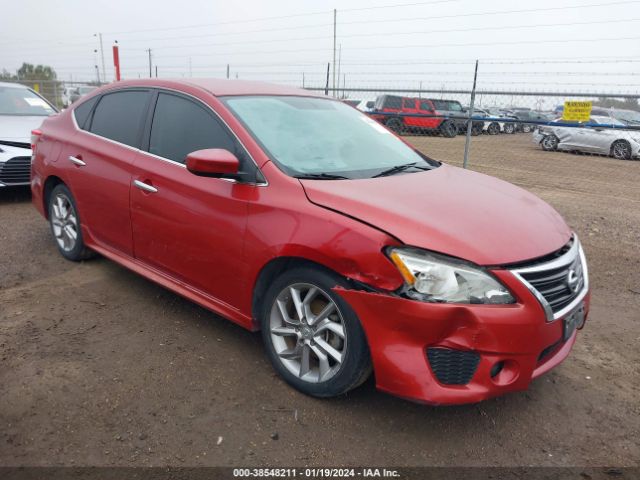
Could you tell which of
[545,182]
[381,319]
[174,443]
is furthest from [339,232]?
[545,182]

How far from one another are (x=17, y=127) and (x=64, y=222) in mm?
3128

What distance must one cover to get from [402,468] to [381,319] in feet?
2.12

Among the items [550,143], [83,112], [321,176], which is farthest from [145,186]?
[550,143]

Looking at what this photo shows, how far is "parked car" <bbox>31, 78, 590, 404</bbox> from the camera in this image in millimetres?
2303

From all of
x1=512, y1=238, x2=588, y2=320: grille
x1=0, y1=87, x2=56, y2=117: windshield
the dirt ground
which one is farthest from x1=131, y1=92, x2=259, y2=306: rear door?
x1=0, y1=87, x2=56, y2=117: windshield

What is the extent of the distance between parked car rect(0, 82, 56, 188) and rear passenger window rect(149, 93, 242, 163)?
12.3ft

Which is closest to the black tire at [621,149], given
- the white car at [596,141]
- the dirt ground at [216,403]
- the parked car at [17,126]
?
the white car at [596,141]

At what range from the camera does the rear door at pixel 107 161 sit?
146 inches

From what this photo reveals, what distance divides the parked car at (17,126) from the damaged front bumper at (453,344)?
564 centimetres

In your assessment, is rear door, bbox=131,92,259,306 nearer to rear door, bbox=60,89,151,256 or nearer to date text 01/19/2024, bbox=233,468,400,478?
rear door, bbox=60,89,151,256

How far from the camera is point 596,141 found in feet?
52.6

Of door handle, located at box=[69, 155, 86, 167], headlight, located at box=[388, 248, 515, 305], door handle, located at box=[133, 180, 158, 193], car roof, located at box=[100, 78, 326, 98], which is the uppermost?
car roof, located at box=[100, 78, 326, 98]

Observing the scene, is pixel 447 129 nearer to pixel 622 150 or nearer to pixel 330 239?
pixel 622 150

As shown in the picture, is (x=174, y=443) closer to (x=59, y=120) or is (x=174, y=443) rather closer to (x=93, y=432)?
(x=93, y=432)
